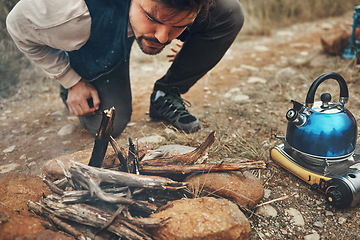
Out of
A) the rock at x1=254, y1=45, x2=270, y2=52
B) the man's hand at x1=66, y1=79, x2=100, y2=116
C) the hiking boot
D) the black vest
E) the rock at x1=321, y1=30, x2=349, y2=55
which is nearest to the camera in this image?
the black vest

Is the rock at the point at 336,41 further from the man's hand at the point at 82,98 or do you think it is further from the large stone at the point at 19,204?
the large stone at the point at 19,204

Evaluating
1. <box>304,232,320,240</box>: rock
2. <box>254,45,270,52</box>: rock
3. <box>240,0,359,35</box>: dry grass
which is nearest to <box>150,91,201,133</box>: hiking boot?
<box>304,232,320,240</box>: rock

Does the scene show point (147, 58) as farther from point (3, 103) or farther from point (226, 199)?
point (226, 199)

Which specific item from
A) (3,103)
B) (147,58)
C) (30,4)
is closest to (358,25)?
(147,58)

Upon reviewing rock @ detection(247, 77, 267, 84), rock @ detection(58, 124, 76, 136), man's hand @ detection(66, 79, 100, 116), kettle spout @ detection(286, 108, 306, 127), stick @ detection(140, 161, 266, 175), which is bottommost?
rock @ detection(58, 124, 76, 136)

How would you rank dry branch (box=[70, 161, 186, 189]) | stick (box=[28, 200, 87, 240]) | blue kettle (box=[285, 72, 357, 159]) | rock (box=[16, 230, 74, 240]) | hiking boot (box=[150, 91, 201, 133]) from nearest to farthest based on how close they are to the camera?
rock (box=[16, 230, 74, 240])
stick (box=[28, 200, 87, 240])
dry branch (box=[70, 161, 186, 189])
blue kettle (box=[285, 72, 357, 159])
hiking boot (box=[150, 91, 201, 133])

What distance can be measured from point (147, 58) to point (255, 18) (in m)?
2.25

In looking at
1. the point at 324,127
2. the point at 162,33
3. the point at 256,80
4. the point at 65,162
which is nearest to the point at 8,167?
the point at 65,162

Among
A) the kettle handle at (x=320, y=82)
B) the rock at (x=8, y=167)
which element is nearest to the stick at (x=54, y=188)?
the rock at (x=8, y=167)

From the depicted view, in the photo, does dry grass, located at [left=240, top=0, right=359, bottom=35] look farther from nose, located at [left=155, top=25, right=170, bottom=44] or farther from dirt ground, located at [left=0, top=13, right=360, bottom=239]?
nose, located at [left=155, top=25, right=170, bottom=44]

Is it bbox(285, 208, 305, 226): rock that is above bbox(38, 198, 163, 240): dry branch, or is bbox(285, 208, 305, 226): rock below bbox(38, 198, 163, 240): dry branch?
below

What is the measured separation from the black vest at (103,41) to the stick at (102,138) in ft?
2.17

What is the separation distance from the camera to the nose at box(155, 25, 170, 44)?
1662mm

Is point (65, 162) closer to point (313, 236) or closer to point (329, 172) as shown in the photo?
point (313, 236)
